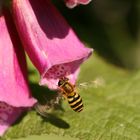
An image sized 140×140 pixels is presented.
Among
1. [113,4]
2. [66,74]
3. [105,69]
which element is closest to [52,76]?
[66,74]

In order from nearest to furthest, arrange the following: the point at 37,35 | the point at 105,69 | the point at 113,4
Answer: the point at 37,35, the point at 105,69, the point at 113,4

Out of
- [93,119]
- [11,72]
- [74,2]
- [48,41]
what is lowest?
[93,119]

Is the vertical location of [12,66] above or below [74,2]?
below

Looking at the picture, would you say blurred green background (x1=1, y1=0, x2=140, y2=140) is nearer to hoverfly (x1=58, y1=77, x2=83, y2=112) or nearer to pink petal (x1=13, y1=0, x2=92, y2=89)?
hoverfly (x1=58, y1=77, x2=83, y2=112)

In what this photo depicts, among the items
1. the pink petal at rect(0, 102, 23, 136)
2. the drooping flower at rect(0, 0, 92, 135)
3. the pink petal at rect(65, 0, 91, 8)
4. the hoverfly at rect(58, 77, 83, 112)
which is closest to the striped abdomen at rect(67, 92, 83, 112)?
the hoverfly at rect(58, 77, 83, 112)

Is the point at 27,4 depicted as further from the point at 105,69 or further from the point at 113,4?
the point at 113,4

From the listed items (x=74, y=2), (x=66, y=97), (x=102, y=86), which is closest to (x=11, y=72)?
(x=66, y=97)

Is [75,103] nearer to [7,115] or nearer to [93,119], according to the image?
[93,119]

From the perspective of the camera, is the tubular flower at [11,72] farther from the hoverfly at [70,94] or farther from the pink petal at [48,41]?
the hoverfly at [70,94]
